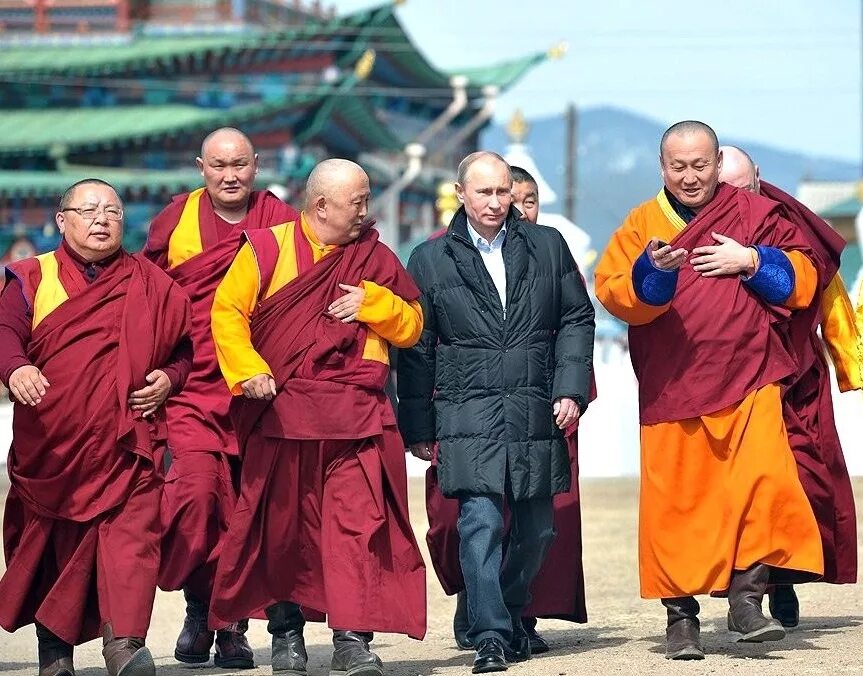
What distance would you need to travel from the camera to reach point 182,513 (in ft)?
18.9

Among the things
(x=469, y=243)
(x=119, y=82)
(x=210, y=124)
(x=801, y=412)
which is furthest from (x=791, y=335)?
(x=119, y=82)

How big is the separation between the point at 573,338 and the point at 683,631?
94cm

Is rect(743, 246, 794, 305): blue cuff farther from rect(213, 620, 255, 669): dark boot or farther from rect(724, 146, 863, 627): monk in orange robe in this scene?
rect(213, 620, 255, 669): dark boot

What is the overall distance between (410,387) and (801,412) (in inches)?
50.7

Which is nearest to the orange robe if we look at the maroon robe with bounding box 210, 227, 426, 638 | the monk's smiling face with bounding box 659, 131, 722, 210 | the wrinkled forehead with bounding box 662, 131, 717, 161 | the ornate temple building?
the monk's smiling face with bounding box 659, 131, 722, 210

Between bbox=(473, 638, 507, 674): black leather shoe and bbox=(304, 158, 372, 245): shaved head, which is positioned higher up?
bbox=(304, 158, 372, 245): shaved head

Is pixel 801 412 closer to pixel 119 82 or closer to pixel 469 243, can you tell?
pixel 469 243

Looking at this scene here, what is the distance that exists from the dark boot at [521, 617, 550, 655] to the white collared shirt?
1141 mm

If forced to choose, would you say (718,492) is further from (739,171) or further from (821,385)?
(739,171)

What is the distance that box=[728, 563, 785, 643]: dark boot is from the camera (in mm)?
5344

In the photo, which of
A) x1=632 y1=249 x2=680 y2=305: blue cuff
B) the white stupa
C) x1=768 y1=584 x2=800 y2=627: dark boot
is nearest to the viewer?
x1=632 y1=249 x2=680 y2=305: blue cuff

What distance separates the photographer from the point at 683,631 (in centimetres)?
552

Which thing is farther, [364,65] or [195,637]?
[364,65]

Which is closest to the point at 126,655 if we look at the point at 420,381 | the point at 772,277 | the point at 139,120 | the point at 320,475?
the point at 320,475
